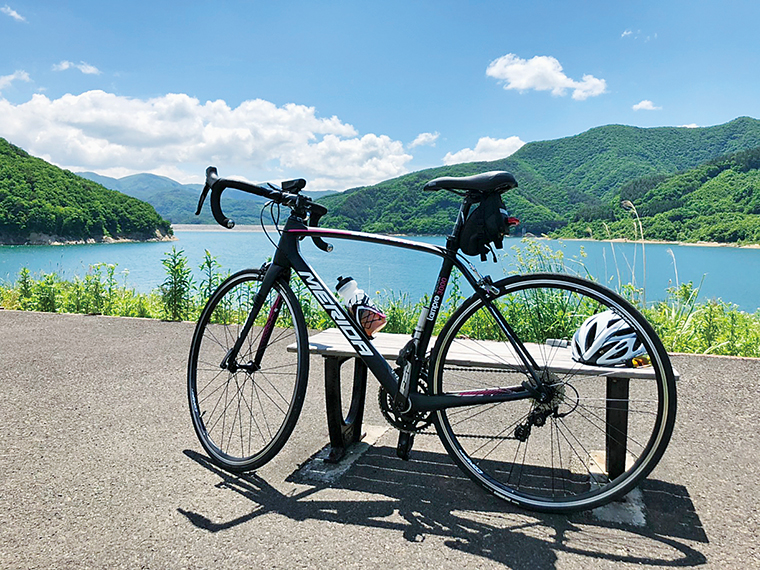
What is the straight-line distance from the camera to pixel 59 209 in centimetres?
4722

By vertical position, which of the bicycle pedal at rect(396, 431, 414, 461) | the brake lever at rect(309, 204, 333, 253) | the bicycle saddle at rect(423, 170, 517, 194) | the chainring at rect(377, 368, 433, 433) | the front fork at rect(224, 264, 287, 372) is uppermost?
the bicycle saddle at rect(423, 170, 517, 194)

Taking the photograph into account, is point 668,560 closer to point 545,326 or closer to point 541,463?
point 541,463

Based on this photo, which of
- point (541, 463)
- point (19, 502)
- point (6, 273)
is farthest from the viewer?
point (6, 273)

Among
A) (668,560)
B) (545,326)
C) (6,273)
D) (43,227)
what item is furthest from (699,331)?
(43,227)

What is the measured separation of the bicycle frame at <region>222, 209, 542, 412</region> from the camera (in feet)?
7.14

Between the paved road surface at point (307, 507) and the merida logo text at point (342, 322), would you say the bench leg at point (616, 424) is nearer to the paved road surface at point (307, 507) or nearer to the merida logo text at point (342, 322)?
the paved road surface at point (307, 507)

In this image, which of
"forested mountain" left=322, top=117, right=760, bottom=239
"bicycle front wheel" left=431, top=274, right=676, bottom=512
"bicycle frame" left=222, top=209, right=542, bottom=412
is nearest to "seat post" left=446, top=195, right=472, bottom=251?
"bicycle frame" left=222, top=209, right=542, bottom=412

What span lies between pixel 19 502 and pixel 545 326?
4327mm

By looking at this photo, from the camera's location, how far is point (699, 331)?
5.47 meters

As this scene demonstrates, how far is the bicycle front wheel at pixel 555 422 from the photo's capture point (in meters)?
2.01

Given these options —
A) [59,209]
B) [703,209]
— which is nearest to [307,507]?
[703,209]

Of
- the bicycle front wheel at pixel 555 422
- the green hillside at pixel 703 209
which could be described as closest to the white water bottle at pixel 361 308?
the bicycle front wheel at pixel 555 422

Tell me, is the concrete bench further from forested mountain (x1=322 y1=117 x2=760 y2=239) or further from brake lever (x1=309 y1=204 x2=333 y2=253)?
forested mountain (x1=322 y1=117 x2=760 y2=239)

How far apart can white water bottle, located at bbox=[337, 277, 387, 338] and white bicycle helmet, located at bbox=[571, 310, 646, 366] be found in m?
0.91
